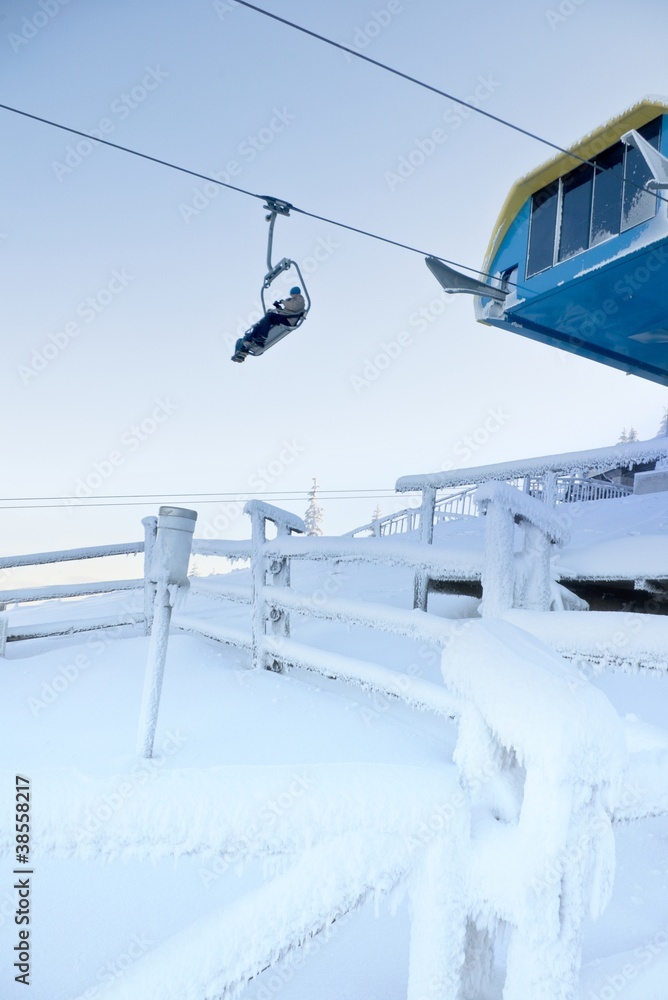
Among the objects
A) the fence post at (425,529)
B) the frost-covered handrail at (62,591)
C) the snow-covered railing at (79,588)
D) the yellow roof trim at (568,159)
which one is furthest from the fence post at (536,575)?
the yellow roof trim at (568,159)

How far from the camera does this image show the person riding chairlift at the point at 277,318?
5.55 metres

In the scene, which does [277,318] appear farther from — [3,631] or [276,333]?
[3,631]

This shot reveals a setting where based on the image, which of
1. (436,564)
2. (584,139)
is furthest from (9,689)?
(584,139)

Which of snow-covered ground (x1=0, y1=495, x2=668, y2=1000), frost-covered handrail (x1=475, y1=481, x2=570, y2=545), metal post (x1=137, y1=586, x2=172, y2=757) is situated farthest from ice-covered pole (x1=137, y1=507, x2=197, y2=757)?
frost-covered handrail (x1=475, y1=481, x2=570, y2=545)

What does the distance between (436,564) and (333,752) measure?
3.32ft

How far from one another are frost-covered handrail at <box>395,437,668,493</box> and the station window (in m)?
4.26

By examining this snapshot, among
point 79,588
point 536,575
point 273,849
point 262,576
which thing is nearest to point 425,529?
point 262,576

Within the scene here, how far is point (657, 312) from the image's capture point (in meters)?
7.01

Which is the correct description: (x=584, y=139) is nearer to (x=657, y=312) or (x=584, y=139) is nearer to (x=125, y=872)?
(x=657, y=312)

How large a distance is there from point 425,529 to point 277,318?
9.19 feet

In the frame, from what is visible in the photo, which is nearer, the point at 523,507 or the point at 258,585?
the point at 523,507

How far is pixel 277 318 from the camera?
18.7 feet

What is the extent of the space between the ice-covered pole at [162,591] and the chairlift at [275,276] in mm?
3471

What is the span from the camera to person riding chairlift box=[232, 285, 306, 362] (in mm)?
5555
